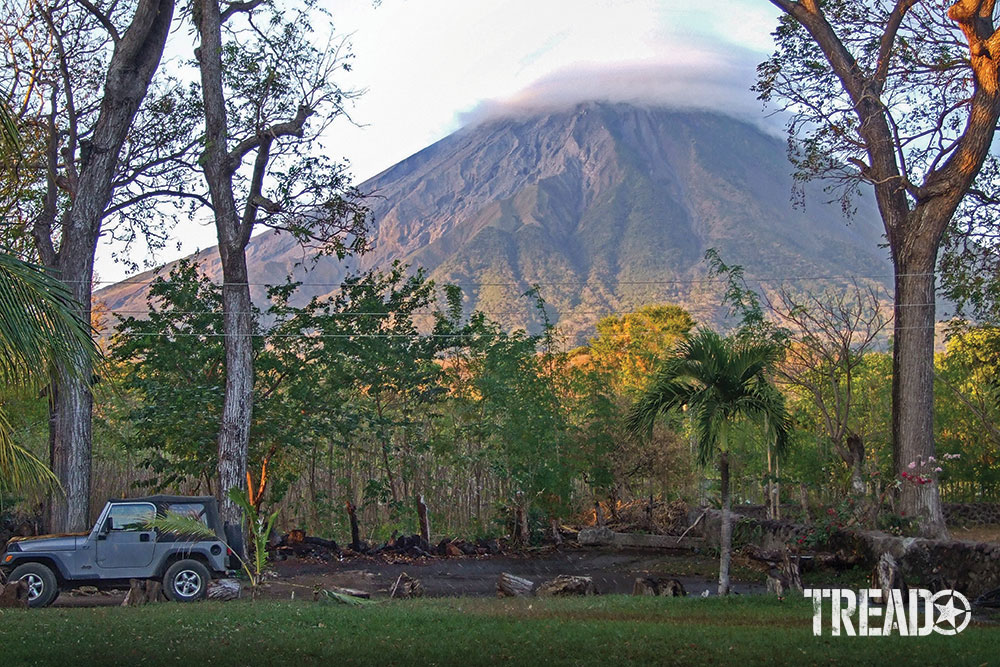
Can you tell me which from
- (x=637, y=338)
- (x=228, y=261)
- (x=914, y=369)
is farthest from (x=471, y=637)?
(x=637, y=338)

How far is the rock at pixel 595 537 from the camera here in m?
23.4

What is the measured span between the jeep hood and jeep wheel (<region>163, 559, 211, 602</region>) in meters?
1.33

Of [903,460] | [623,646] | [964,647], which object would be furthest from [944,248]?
[623,646]

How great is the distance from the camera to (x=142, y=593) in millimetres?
12586

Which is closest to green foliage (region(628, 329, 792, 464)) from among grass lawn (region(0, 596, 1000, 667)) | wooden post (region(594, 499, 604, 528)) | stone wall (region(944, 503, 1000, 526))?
grass lawn (region(0, 596, 1000, 667))

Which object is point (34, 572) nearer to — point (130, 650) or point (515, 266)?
point (130, 650)

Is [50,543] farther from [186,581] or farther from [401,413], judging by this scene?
[401,413]

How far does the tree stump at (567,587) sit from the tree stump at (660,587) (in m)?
0.90

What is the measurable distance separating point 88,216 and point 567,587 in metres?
11.3

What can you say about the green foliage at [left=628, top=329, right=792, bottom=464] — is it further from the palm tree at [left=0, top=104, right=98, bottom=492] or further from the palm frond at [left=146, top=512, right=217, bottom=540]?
the palm tree at [left=0, top=104, right=98, bottom=492]

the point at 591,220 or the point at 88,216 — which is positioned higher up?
the point at 591,220

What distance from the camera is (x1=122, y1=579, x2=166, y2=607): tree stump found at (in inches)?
489

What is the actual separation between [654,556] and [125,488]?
12876 millimetres

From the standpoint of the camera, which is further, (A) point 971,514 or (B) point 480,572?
(A) point 971,514
